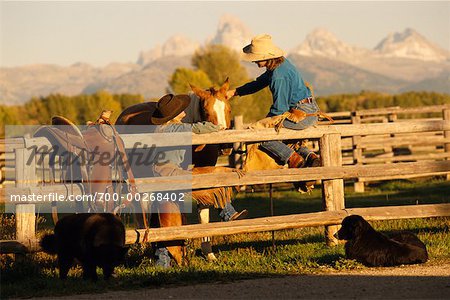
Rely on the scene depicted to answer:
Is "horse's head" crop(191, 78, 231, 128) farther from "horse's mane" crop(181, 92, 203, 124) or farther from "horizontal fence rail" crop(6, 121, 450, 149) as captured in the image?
"horizontal fence rail" crop(6, 121, 450, 149)

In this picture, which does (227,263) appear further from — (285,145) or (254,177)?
(285,145)

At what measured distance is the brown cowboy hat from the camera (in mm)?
9859

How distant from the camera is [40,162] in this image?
30.1ft

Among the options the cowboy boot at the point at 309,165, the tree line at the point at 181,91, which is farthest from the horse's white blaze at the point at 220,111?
the tree line at the point at 181,91

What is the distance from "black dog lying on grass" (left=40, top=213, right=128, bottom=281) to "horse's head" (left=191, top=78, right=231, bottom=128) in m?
1.97

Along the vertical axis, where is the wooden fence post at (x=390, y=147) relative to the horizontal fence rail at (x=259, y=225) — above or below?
above

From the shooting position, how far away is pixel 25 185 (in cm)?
900

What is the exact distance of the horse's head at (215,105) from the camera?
9.89 meters

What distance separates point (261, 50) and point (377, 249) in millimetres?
3046

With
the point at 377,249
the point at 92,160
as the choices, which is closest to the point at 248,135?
the point at 92,160

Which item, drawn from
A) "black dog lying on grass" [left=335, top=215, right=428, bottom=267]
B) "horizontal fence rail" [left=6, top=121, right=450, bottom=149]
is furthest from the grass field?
"horizontal fence rail" [left=6, top=121, right=450, bottom=149]

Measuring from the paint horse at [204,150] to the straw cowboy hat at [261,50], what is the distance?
21.6 inches

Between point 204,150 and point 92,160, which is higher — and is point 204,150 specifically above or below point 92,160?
above

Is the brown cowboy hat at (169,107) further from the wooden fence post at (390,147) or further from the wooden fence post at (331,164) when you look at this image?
the wooden fence post at (390,147)
